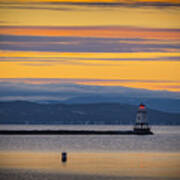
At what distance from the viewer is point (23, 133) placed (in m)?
125

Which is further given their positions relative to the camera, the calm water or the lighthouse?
the lighthouse

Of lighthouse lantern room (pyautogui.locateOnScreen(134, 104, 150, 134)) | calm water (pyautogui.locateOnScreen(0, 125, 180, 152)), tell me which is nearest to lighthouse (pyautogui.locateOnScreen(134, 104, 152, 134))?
lighthouse lantern room (pyautogui.locateOnScreen(134, 104, 150, 134))

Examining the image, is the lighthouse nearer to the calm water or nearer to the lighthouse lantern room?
the lighthouse lantern room

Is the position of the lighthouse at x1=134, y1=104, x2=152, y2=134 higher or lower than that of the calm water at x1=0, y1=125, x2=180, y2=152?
higher

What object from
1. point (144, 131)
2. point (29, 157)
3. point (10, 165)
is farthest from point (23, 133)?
point (10, 165)

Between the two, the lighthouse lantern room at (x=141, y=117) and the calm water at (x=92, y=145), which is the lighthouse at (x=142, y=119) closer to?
the lighthouse lantern room at (x=141, y=117)

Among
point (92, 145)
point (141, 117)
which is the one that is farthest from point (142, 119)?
point (92, 145)

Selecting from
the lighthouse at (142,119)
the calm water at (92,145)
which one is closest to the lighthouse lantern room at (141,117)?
the lighthouse at (142,119)

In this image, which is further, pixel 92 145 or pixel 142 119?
pixel 142 119

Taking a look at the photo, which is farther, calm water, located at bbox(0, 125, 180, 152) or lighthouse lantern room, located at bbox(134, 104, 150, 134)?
lighthouse lantern room, located at bbox(134, 104, 150, 134)

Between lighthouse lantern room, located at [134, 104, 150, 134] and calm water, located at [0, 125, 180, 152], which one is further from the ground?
lighthouse lantern room, located at [134, 104, 150, 134]

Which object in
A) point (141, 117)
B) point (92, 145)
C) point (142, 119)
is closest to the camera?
point (92, 145)

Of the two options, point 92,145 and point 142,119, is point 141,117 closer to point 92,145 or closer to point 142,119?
point 142,119

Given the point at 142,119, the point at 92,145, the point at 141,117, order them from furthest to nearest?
the point at 142,119 < the point at 141,117 < the point at 92,145
